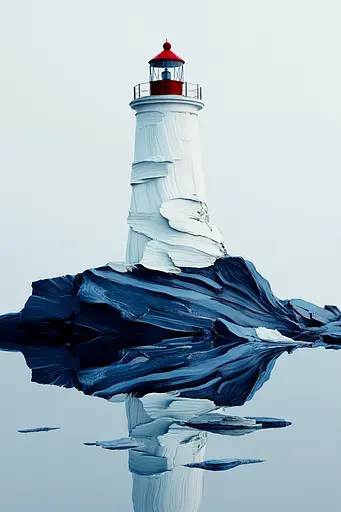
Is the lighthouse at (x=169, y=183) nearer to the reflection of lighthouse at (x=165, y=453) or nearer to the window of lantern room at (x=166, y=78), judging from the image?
the window of lantern room at (x=166, y=78)

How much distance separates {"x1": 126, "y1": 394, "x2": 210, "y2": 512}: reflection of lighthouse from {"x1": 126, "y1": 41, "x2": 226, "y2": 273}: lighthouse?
10431 mm

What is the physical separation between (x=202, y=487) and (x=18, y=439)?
318cm

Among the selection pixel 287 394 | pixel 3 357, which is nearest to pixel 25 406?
pixel 287 394

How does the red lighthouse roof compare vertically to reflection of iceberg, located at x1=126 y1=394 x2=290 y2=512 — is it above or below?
above

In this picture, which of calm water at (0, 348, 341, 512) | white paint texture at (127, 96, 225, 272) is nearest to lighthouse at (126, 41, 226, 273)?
white paint texture at (127, 96, 225, 272)

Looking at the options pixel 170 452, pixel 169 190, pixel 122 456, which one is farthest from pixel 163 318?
Result: pixel 122 456

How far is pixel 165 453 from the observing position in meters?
10.7

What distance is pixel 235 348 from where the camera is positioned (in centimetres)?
2103

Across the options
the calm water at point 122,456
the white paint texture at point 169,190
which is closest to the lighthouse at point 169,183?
the white paint texture at point 169,190

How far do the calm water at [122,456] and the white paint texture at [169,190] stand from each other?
8.94m

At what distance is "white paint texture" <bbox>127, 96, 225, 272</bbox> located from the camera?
24422 millimetres

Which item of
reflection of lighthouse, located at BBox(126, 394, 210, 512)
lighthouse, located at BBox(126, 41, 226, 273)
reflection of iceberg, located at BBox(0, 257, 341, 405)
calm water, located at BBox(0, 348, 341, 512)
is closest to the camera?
calm water, located at BBox(0, 348, 341, 512)

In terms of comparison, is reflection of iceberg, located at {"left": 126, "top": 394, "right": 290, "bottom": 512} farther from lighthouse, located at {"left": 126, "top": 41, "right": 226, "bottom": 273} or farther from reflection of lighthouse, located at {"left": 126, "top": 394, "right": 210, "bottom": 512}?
lighthouse, located at {"left": 126, "top": 41, "right": 226, "bottom": 273}

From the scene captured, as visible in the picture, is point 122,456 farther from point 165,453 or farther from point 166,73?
point 166,73
